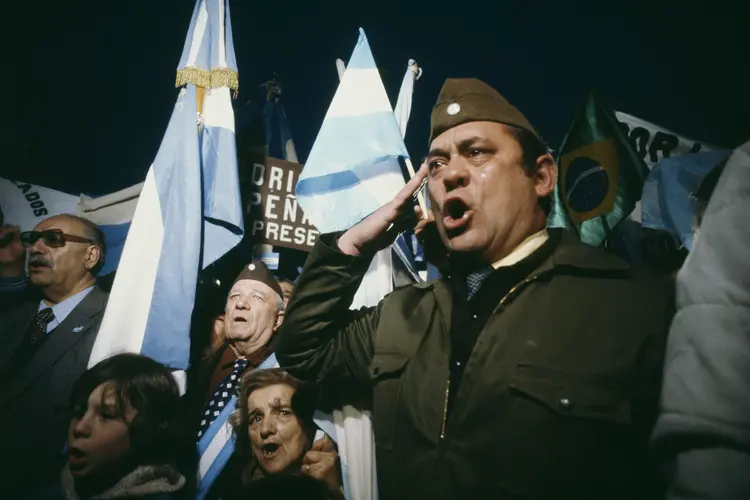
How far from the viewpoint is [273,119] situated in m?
6.77

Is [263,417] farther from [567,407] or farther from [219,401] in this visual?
[567,407]

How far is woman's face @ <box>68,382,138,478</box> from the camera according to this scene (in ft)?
9.21

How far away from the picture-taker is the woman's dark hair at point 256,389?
3541 mm

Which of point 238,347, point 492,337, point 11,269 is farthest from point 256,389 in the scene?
point 11,269

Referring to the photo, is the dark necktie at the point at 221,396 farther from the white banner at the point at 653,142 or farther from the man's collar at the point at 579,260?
the white banner at the point at 653,142

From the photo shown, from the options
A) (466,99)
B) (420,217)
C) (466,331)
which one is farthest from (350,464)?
(466,99)

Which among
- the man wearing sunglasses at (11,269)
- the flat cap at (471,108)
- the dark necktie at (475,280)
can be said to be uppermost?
the flat cap at (471,108)

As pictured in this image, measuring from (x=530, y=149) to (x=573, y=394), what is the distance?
3.92 ft

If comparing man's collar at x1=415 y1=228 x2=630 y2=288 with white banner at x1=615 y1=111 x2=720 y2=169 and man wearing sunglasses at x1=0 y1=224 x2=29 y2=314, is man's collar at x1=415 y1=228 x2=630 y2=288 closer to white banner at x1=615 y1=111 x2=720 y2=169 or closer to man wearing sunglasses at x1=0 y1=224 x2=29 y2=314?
white banner at x1=615 y1=111 x2=720 y2=169

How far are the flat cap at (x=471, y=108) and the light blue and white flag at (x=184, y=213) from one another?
265 cm

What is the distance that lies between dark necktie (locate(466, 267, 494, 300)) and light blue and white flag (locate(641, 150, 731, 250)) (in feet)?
11.5

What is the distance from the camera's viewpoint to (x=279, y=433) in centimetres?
343

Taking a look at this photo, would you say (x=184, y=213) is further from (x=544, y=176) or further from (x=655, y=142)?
(x=655, y=142)

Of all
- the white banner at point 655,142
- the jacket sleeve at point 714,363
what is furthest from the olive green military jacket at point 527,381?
the white banner at point 655,142
